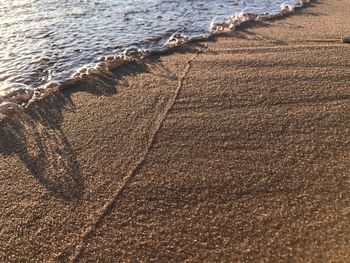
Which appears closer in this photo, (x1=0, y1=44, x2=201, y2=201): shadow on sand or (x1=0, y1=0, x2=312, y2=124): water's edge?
(x1=0, y1=44, x2=201, y2=201): shadow on sand

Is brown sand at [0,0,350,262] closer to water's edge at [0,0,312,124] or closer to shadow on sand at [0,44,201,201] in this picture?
shadow on sand at [0,44,201,201]

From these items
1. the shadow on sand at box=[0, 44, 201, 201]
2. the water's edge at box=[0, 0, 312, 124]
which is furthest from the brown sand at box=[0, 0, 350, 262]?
the water's edge at box=[0, 0, 312, 124]

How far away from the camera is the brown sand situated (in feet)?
6.17

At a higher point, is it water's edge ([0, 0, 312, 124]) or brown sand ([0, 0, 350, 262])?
water's edge ([0, 0, 312, 124])

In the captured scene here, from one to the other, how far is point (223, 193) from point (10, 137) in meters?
1.67

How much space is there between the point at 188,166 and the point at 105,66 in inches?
70.3

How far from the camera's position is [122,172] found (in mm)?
2330

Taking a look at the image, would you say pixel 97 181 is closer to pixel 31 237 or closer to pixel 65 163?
pixel 65 163

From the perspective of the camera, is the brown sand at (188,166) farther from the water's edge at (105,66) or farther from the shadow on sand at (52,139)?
the water's edge at (105,66)

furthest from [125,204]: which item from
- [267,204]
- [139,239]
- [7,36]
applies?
[7,36]

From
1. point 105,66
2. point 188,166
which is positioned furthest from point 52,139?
point 105,66

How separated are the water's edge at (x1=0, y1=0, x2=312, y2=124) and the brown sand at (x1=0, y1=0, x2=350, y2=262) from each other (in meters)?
0.15

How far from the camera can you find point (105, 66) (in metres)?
3.68

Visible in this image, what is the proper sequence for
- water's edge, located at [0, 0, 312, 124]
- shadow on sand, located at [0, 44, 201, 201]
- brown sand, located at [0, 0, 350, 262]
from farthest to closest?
water's edge, located at [0, 0, 312, 124] < shadow on sand, located at [0, 44, 201, 201] < brown sand, located at [0, 0, 350, 262]
